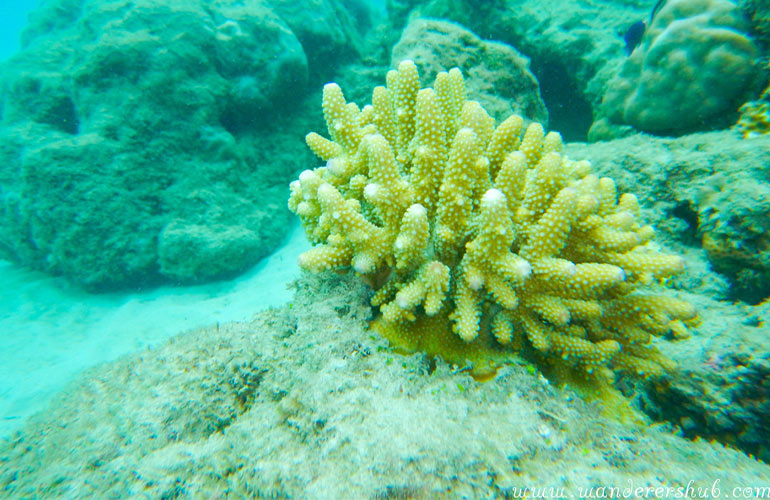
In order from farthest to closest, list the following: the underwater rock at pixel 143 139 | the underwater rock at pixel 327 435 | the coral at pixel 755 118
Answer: the underwater rock at pixel 143 139, the coral at pixel 755 118, the underwater rock at pixel 327 435

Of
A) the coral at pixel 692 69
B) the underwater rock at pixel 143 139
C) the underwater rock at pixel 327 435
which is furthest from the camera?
the underwater rock at pixel 143 139

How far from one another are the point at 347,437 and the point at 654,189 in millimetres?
3805

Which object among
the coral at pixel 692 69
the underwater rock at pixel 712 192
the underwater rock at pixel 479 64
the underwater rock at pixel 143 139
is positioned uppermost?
the coral at pixel 692 69

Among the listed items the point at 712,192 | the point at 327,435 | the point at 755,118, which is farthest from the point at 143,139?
the point at 755,118

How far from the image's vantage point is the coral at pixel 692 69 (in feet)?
12.9

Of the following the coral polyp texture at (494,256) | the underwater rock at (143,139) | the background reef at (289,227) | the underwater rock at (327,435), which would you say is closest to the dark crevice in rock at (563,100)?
the background reef at (289,227)

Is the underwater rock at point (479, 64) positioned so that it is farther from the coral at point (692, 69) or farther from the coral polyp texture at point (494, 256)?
the coral polyp texture at point (494, 256)

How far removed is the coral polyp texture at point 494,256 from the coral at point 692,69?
10.5 ft

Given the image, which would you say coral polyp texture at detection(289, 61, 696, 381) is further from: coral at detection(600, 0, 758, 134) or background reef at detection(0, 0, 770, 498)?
coral at detection(600, 0, 758, 134)

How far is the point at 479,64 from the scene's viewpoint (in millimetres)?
5262

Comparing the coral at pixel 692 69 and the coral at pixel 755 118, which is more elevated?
the coral at pixel 692 69

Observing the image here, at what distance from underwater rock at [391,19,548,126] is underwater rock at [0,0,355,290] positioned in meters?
3.57

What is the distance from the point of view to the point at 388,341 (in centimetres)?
213


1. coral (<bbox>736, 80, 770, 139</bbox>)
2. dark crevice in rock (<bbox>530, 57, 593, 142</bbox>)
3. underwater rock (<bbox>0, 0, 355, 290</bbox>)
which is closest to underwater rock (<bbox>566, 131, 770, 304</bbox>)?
coral (<bbox>736, 80, 770, 139</bbox>)
